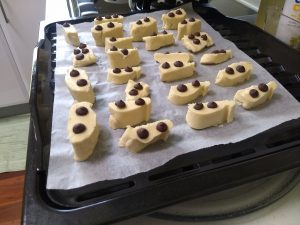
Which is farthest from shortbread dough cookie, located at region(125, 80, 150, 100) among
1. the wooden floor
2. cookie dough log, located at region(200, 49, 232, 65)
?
the wooden floor

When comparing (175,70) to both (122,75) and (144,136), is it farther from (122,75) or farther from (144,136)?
(144,136)

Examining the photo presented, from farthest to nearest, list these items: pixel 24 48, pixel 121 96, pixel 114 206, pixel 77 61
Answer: pixel 24 48, pixel 77 61, pixel 121 96, pixel 114 206

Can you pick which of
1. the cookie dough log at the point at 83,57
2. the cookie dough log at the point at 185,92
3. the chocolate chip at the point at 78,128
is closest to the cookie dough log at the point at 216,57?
the cookie dough log at the point at 185,92

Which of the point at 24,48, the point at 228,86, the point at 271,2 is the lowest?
the point at 24,48

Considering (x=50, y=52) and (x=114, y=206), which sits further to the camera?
(x=50, y=52)

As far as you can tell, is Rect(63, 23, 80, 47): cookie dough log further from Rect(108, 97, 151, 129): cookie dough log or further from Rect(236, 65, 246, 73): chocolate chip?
Rect(236, 65, 246, 73): chocolate chip

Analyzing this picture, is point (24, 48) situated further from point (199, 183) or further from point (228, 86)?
point (199, 183)

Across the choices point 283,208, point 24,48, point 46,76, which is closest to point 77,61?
point 46,76

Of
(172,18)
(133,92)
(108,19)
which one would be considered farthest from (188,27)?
(133,92)
